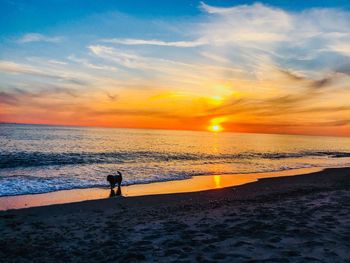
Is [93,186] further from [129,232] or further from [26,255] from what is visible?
[26,255]

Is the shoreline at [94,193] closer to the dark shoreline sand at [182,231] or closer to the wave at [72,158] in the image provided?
the dark shoreline sand at [182,231]

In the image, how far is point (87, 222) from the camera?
33.5 ft

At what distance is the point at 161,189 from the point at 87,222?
26.7 feet

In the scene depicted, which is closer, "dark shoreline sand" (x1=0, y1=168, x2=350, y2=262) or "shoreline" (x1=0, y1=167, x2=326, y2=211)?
"dark shoreline sand" (x1=0, y1=168, x2=350, y2=262)

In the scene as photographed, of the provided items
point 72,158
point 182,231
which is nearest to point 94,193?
point 182,231

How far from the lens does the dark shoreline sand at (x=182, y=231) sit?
6941 millimetres

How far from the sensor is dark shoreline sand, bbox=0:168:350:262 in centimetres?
694

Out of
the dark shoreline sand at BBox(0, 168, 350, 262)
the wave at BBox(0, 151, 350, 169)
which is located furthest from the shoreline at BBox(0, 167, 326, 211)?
the wave at BBox(0, 151, 350, 169)

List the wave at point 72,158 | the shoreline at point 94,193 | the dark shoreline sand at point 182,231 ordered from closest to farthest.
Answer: the dark shoreline sand at point 182,231, the shoreline at point 94,193, the wave at point 72,158

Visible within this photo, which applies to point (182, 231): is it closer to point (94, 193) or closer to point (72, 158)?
point (94, 193)

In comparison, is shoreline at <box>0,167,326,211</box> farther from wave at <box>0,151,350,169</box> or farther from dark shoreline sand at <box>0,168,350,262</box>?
wave at <box>0,151,350,169</box>

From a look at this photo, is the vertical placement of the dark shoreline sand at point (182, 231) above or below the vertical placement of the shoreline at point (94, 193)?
above

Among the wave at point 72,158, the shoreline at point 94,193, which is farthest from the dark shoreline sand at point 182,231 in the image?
the wave at point 72,158

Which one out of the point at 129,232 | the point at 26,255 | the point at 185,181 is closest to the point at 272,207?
the point at 129,232
